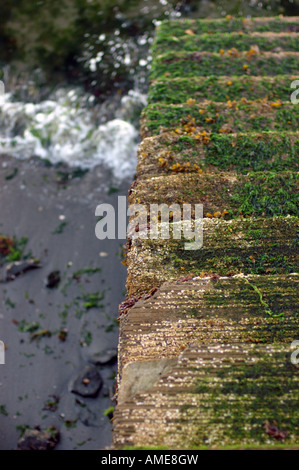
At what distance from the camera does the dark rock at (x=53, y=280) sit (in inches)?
178

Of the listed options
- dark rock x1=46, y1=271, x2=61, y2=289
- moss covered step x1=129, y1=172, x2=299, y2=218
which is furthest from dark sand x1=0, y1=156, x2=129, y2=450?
moss covered step x1=129, y1=172, x2=299, y2=218

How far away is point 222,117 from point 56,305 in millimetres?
2619

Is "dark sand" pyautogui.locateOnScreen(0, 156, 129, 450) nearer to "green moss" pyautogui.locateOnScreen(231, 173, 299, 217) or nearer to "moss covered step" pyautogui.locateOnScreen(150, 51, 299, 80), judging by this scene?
"moss covered step" pyautogui.locateOnScreen(150, 51, 299, 80)

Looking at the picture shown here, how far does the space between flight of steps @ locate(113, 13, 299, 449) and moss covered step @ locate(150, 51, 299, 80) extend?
0.02 m

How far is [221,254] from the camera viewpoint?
7.55 feet

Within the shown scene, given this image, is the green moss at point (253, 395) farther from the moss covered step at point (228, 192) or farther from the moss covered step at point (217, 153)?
the moss covered step at point (217, 153)

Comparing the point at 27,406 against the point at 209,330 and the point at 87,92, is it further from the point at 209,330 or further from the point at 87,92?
the point at 87,92

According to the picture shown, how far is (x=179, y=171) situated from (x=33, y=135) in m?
3.75

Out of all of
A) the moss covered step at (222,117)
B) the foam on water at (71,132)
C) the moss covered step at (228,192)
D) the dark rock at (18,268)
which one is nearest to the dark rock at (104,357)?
the dark rock at (18,268)

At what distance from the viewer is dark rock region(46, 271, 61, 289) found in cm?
452

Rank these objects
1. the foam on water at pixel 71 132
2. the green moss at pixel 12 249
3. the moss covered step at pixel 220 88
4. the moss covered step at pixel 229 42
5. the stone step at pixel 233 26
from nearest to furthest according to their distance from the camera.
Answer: the moss covered step at pixel 220 88, the moss covered step at pixel 229 42, the stone step at pixel 233 26, the green moss at pixel 12 249, the foam on water at pixel 71 132

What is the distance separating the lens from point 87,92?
6445 millimetres

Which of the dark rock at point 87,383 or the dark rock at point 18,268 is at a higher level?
the dark rock at point 18,268
